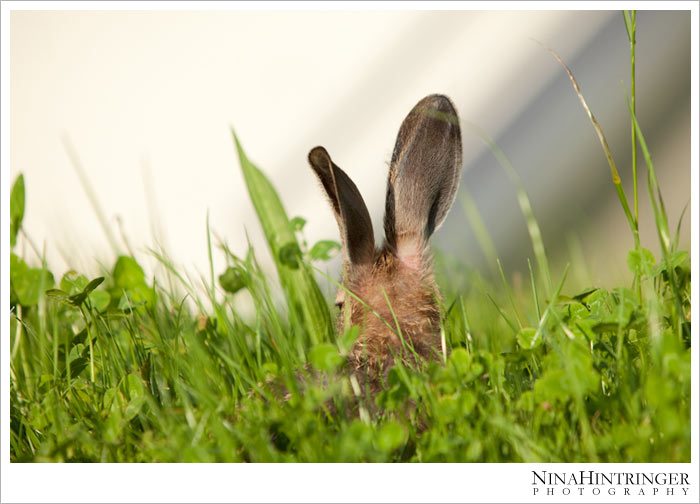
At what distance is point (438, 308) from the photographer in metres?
2.65

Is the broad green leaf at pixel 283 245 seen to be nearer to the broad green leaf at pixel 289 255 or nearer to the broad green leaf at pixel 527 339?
the broad green leaf at pixel 289 255

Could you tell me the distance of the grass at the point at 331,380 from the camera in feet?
5.62

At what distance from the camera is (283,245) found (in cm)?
285

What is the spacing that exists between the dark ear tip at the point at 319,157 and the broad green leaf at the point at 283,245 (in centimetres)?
57

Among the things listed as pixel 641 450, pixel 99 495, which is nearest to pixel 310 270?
pixel 99 495

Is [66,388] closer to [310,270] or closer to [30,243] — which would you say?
[30,243]

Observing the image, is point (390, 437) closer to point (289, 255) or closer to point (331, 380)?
point (331, 380)

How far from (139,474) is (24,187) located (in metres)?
1.40

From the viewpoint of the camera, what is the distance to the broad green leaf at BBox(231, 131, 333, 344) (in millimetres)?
2844

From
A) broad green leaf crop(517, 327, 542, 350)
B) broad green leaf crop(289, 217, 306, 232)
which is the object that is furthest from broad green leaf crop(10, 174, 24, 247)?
broad green leaf crop(517, 327, 542, 350)

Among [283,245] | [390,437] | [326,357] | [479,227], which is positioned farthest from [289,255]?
[390,437]

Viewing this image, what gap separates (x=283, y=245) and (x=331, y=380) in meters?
1.02

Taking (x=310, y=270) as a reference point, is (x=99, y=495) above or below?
below

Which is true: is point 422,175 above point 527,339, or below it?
above
